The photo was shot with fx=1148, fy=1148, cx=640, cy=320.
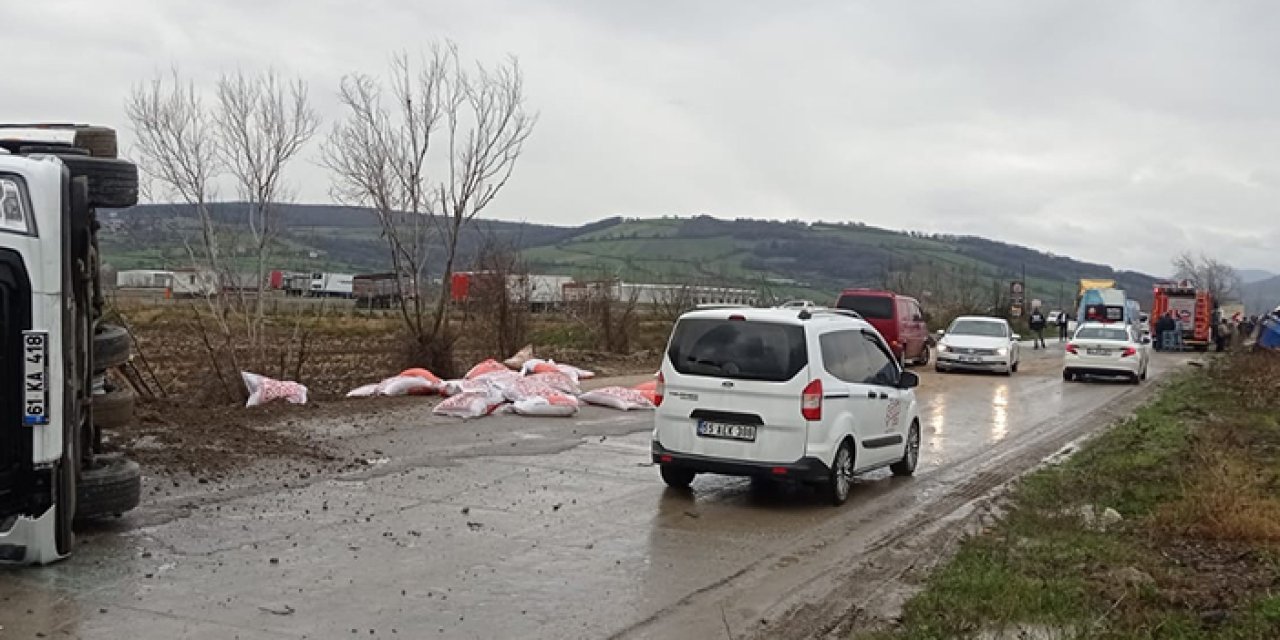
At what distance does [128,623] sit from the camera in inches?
250

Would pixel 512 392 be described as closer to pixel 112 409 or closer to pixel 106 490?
pixel 112 409

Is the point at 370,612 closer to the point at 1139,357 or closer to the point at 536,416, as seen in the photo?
the point at 536,416

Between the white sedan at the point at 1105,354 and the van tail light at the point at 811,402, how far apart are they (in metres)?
20.9

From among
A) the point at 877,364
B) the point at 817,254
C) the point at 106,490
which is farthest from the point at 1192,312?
the point at 817,254

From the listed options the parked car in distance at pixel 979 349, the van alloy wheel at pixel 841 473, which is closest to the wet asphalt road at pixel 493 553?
the van alloy wheel at pixel 841 473

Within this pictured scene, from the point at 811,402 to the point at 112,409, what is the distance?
19.3 ft

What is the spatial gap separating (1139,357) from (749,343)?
72.3ft

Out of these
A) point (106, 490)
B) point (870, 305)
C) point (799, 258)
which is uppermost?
point (799, 258)

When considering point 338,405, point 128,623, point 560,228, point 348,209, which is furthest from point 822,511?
point 560,228

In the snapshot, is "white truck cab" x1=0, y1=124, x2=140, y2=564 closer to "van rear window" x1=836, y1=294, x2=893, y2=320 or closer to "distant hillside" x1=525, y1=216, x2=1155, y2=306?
"van rear window" x1=836, y1=294, x2=893, y2=320

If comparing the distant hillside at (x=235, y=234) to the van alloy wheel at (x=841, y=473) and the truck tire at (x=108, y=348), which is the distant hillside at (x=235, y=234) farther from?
the van alloy wheel at (x=841, y=473)

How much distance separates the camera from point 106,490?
329 inches

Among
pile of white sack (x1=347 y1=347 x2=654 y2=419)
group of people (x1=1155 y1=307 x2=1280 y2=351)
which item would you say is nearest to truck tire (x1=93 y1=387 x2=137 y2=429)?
pile of white sack (x1=347 y1=347 x2=654 y2=419)

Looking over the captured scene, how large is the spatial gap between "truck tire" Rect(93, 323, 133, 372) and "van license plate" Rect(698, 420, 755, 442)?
4.97 m
